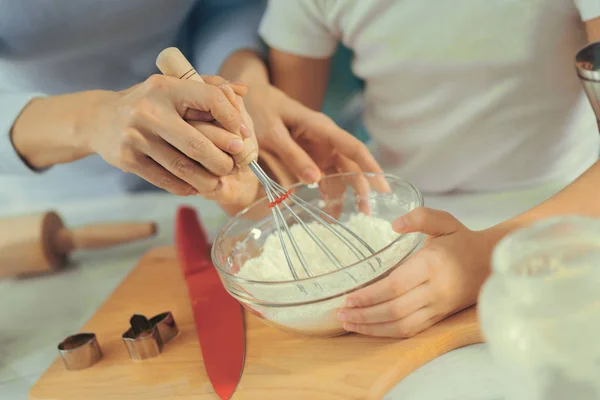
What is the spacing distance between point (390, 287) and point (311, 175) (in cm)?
24

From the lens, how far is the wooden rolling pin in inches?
36.0

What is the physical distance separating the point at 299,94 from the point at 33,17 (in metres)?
0.40


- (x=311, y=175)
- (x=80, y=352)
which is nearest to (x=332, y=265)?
(x=311, y=175)

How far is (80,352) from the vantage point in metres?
0.68

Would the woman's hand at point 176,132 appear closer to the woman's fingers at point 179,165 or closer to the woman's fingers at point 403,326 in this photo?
the woman's fingers at point 179,165

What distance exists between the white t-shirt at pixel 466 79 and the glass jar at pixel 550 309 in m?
0.42

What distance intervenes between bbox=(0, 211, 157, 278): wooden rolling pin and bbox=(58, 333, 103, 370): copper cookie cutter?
0.27 meters

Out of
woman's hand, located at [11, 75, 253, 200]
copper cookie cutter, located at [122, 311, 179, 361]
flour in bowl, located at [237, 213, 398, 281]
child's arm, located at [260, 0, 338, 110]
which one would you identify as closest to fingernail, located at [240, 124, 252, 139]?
woman's hand, located at [11, 75, 253, 200]

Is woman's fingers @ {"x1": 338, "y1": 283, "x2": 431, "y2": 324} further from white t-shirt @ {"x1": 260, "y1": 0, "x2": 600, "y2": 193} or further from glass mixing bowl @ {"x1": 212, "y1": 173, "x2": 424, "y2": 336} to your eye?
white t-shirt @ {"x1": 260, "y1": 0, "x2": 600, "y2": 193}

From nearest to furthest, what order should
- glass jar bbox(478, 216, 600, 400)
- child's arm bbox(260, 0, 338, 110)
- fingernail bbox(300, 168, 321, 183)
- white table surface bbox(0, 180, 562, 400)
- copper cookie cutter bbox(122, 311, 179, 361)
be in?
glass jar bbox(478, 216, 600, 400), white table surface bbox(0, 180, 562, 400), copper cookie cutter bbox(122, 311, 179, 361), fingernail bbox(300, 168, 321, 183), child's arm bbox(260, 0, 338, 110)

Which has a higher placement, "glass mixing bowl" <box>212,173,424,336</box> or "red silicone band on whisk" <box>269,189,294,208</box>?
"red silicone band on whisk" <box>269,189,294,208</box>

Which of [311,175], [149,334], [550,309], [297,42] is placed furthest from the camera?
[297,42]

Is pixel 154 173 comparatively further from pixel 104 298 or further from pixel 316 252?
pixel 104 298

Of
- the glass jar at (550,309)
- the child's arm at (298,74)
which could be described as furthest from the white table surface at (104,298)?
the child's arm at (298,74)
